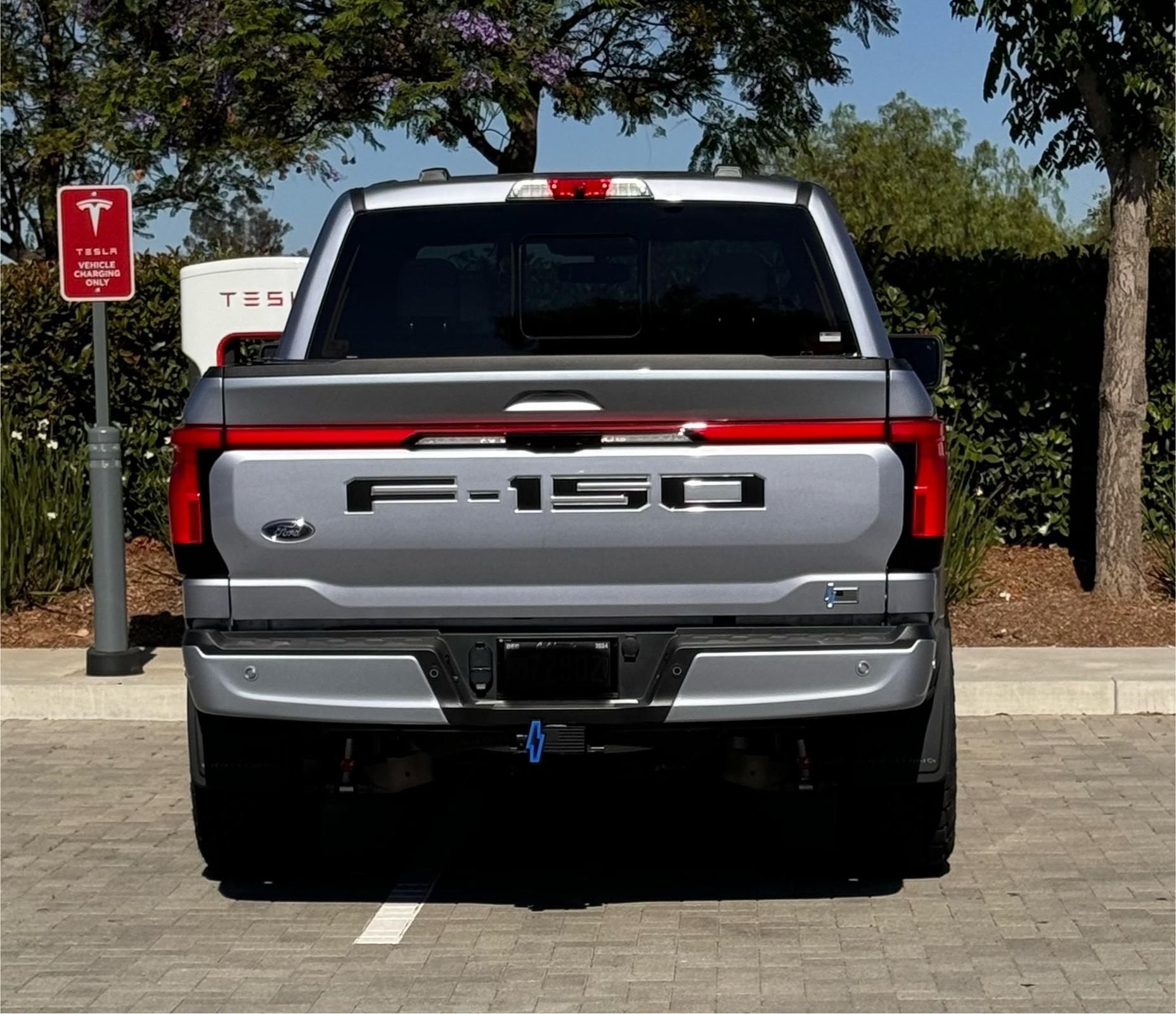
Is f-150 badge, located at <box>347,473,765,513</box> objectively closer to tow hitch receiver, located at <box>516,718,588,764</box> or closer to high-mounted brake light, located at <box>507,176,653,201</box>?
tow hitch receiver, located at <box>516,718,588,764</box>

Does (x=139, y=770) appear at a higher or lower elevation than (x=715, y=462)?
lower

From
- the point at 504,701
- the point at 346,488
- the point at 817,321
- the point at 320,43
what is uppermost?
the point at 320,43

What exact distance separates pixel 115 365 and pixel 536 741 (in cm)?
865

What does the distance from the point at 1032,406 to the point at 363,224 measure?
278 inches

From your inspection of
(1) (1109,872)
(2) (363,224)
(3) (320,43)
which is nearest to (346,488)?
(2) (363,224)

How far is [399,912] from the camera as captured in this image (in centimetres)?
623

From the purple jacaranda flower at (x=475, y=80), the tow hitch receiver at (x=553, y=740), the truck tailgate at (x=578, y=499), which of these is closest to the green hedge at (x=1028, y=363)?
the purple jacaranda flower at (x=475, y=80)

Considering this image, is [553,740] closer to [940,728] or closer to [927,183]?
[940,728]

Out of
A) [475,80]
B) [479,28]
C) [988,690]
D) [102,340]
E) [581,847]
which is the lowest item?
[581,847]

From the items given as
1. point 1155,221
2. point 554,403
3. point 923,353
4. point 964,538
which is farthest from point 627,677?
point 1155,221

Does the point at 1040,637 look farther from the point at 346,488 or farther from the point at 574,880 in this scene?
the point at 346,488

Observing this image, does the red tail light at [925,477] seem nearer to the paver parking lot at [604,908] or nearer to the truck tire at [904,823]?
the truck tire at [904,823]

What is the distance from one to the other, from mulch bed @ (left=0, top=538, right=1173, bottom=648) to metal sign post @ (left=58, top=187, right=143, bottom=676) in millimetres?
730

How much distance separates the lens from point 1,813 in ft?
25.5
